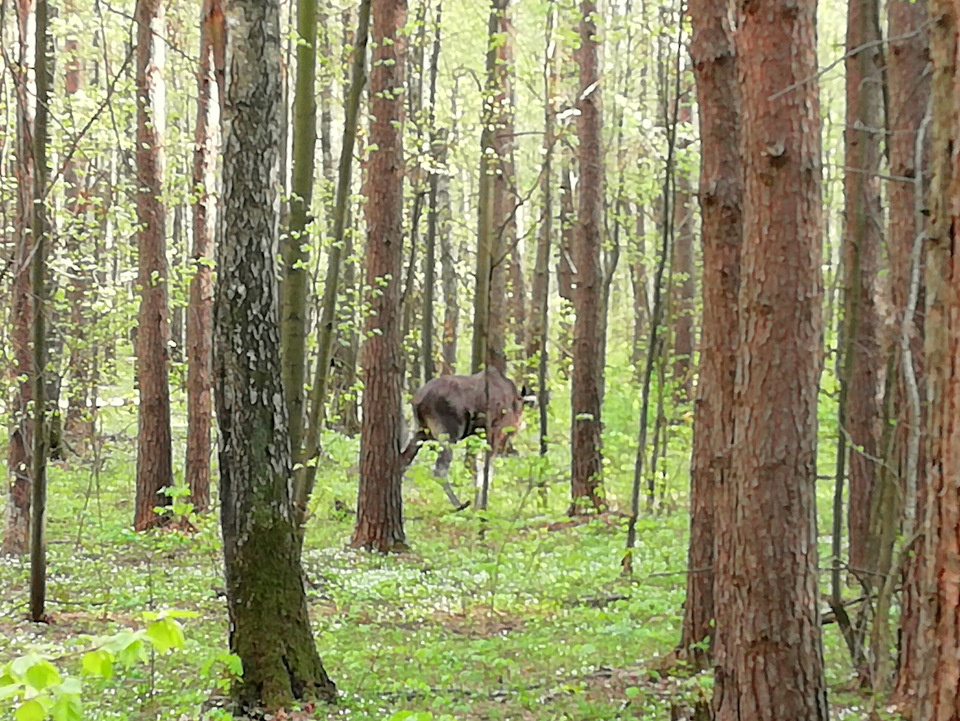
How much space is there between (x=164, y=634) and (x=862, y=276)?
317 inches

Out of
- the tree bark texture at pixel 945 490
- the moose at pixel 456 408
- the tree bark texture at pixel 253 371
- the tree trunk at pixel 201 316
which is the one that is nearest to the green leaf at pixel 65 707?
the tree bark texture at pixel 945 490

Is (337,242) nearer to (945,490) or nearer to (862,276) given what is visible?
(862,276)

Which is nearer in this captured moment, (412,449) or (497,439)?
(412,449)

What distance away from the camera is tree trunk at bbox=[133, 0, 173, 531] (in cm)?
1242

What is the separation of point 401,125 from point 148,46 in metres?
3.68

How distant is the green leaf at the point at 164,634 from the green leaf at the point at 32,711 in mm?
295

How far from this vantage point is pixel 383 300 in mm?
11867

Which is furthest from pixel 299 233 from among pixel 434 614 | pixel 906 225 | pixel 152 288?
pixel 152 288

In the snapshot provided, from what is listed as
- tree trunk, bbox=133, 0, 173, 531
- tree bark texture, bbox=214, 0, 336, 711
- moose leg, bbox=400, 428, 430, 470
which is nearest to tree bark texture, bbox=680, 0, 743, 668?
tree bark texture, bbox=214, 0, 336, 711

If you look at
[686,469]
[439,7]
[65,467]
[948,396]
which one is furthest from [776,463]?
[439,7]

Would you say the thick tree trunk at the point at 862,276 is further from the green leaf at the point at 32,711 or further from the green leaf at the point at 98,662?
the green leaf at the point at 32,711

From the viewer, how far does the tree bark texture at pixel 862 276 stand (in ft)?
23.3

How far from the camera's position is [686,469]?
1742cm

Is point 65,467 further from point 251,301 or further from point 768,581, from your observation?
point 768,581
